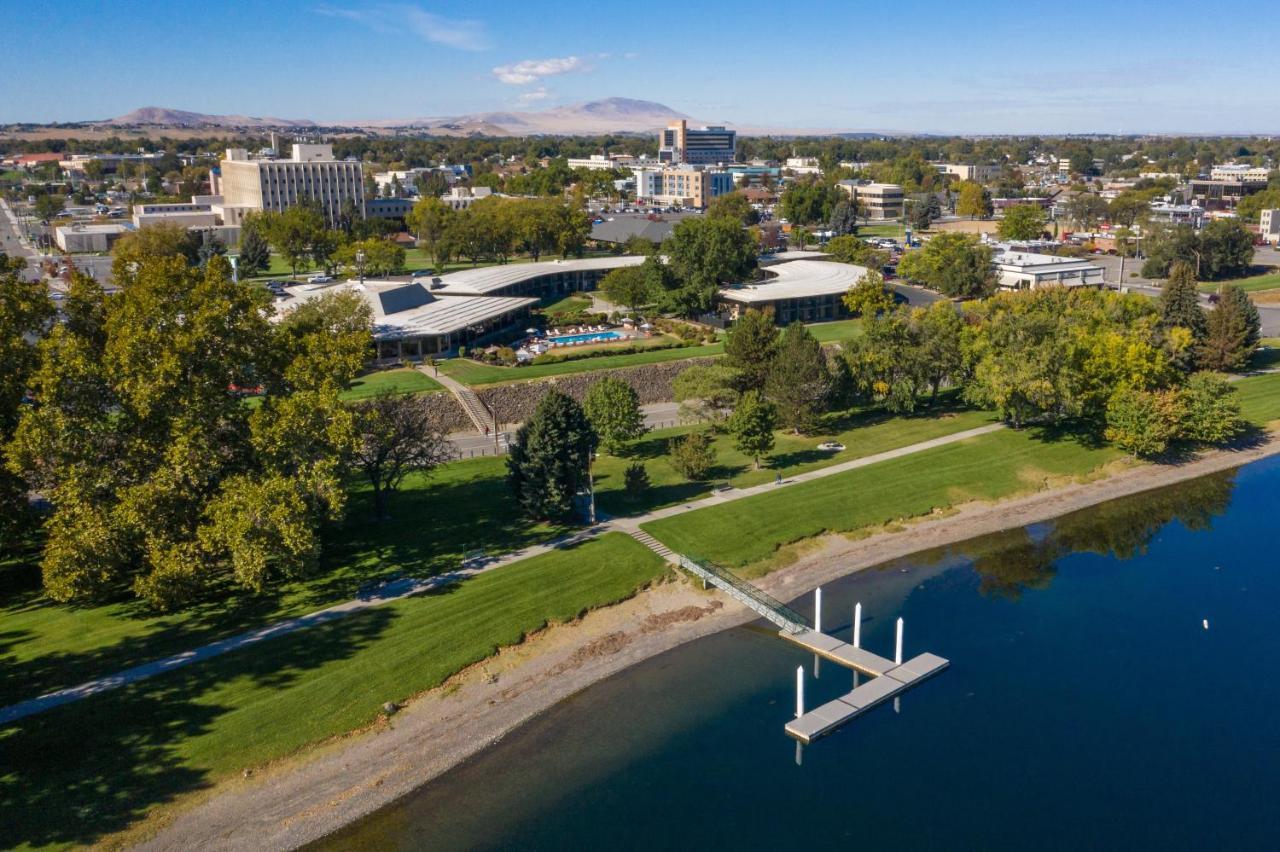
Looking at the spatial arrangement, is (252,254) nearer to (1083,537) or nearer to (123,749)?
(123,749)

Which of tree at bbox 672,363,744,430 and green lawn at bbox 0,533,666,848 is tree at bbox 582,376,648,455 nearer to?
tree at bbox 672,363,744,430

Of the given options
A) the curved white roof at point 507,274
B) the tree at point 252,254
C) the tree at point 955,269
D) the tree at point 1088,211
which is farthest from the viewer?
the tree at point 1088,211

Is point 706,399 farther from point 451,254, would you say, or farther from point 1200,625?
point 451,254

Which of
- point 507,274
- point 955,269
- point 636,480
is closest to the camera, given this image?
point 636,480

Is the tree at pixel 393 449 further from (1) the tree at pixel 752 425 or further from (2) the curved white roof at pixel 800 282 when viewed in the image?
(2) the curved white roof at pixel 800 282

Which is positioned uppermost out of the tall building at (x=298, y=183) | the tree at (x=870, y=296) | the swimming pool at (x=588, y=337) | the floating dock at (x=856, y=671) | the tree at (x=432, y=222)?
the tall building at (x=298, y=183)

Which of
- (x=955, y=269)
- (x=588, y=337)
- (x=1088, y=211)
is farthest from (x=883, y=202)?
(x=588, y=337)

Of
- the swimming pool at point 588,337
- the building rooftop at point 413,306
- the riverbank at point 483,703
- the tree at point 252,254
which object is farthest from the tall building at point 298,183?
the riverbank at point 483,703

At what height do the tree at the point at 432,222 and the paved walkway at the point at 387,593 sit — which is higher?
the tree at the point at 432,222
